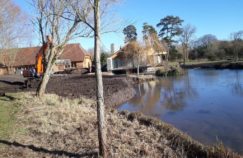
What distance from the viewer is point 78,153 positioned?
7.41m

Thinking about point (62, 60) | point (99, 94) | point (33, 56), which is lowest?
point (99, 94)

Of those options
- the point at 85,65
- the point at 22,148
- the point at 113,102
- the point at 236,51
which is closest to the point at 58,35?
the point at 113,102

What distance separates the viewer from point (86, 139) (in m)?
8.45

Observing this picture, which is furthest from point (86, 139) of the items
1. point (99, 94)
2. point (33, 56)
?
point (33, 56)

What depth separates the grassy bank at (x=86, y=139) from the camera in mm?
7554

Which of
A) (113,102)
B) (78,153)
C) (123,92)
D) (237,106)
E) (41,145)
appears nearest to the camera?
(78,153)

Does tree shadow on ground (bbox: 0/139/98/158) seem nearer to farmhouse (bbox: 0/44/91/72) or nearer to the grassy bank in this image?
the grassy bank

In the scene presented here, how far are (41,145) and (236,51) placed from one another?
202 feet

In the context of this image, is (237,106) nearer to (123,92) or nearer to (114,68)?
(123,92)

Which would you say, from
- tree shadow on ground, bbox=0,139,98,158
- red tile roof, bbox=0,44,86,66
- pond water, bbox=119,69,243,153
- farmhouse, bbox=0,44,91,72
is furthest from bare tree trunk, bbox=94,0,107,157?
red tile roof, bbox=0,44,86,66

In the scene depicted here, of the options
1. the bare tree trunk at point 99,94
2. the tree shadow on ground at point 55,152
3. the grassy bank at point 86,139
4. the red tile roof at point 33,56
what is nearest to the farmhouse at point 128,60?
the red tile roof at point 33,56

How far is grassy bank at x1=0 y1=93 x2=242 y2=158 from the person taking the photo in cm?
755

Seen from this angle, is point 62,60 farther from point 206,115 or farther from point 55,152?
point 55,152

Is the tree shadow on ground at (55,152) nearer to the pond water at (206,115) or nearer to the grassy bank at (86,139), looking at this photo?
the grassy bank at (86,139)
